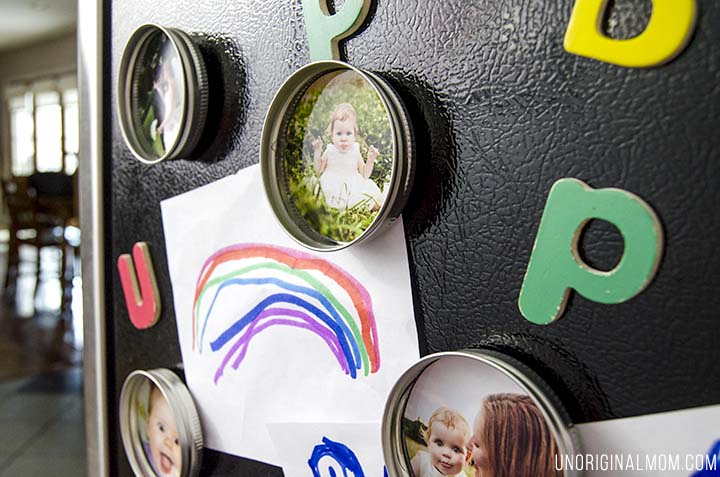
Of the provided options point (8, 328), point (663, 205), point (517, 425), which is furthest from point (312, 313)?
point (8, 328)

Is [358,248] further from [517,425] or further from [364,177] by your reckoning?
[517,425]

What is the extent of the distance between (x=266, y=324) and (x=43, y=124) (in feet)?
24.8

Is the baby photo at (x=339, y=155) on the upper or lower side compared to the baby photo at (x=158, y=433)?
upper

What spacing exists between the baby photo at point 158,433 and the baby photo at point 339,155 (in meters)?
0.34

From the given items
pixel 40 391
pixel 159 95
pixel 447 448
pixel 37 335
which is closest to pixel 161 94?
pixel 159 95

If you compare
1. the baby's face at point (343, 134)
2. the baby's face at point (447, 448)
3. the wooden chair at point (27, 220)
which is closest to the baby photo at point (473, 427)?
the baby's face at point (447, 448)

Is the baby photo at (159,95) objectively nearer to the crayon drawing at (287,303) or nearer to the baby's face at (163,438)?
the crayon drawing at (287,303)

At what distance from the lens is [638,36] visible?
44 centimetres

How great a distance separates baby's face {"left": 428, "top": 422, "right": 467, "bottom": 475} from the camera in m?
0.54

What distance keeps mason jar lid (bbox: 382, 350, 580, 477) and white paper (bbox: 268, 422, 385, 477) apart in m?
0.05

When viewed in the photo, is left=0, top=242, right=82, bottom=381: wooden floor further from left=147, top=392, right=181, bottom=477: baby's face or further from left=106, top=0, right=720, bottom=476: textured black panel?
left=106, top=0, right=720, bottom=476: textured black panel

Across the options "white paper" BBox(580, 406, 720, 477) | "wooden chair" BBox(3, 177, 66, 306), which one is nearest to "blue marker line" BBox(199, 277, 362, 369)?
"white paper" BBox(580, 406, 720, 477)

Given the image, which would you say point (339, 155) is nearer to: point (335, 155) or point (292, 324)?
point (335, 155)

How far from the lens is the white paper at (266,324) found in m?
0.60
